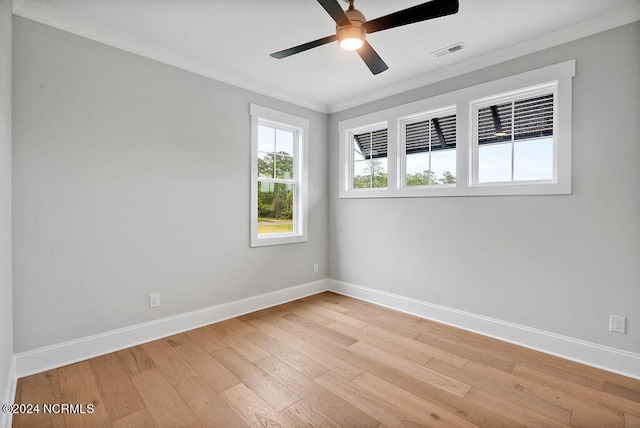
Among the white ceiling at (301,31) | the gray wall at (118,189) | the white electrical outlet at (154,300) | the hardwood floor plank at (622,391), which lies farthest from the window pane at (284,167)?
the hardwood floor plank at (622,391)

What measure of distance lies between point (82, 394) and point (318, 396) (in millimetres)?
1570

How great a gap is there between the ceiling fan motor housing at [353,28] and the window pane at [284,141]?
209 cm

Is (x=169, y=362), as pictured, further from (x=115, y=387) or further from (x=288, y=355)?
(x=288, y=355)

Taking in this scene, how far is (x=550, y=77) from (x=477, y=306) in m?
2.18

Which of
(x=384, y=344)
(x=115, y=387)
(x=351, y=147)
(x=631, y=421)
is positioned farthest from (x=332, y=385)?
(x=351, y=147)

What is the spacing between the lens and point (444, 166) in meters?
3.37

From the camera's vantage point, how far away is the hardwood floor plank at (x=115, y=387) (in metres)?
1.88

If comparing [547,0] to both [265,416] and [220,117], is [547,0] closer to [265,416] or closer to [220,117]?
[220,117]

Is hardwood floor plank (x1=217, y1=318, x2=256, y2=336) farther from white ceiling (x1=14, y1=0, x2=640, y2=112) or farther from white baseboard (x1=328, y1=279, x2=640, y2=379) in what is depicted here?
white ceiling (x1=14, y1=0, x2=640, y2=112)

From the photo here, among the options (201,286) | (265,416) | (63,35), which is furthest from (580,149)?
(63,35)

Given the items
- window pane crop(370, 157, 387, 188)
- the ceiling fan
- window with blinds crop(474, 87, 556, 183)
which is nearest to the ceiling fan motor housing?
the ceiling fan

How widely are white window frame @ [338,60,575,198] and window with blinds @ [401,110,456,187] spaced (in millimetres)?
82

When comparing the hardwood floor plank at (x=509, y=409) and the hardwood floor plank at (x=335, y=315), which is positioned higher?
the hardwood floor plank at (x=335, y=315)

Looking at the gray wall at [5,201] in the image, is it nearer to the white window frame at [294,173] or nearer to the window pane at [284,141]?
the white window frame at [294,173]
